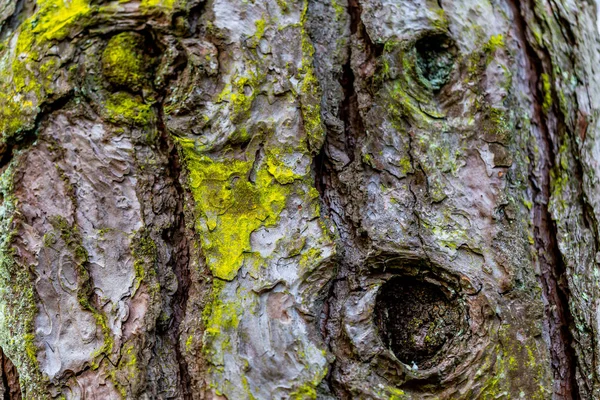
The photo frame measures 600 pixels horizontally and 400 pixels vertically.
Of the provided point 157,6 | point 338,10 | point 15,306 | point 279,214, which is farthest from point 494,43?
point 15,306

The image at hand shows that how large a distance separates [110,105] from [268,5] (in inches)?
17.1

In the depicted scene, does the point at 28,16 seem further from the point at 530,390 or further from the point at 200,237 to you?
the point at 530,390

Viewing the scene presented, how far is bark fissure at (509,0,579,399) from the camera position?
1.17 meters

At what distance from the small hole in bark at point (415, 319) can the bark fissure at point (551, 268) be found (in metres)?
0.25

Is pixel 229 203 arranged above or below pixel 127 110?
below

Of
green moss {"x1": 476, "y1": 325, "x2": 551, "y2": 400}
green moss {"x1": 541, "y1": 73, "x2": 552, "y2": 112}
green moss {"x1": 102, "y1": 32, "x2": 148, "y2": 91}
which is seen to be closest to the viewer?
green moss {"x1": 476, "y1": 325, "x2": 551, "y2": 400}

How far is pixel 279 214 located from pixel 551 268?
66 cm

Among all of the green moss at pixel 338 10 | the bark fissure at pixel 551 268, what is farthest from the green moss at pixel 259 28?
the bark fissure at pixel 551 268

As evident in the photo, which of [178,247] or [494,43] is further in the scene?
[494,43]

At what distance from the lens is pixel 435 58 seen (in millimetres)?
1241

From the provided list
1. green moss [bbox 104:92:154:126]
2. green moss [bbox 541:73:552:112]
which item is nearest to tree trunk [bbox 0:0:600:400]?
green moss [bbox 104:92:154:126]

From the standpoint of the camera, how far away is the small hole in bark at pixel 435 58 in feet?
4.01

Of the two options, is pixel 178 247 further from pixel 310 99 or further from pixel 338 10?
pixel 338 10

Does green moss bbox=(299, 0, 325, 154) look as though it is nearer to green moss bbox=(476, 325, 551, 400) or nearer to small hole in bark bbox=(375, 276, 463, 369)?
small hole in bark bbox=(375, 276, 463, 369)
